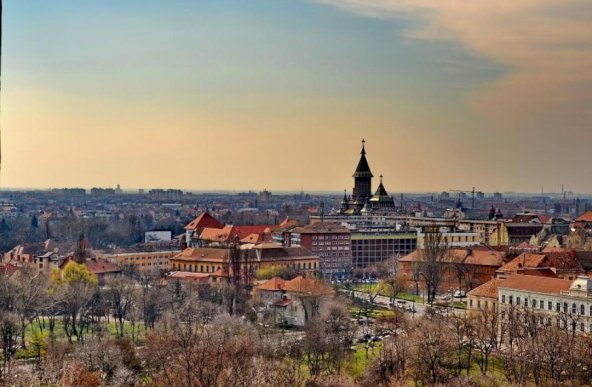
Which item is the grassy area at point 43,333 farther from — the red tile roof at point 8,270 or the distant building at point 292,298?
the red tile roof at point 8,270

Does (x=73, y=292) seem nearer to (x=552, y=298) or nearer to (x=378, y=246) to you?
(x=552, y=298)

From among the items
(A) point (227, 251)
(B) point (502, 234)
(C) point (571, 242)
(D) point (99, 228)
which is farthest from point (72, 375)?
(D) point (99, 228)

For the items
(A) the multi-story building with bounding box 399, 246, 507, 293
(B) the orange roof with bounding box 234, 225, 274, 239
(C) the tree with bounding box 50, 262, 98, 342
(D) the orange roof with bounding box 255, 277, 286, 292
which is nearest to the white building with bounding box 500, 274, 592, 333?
(A) the multi-story building with bounding box 399, 246, 507, 293

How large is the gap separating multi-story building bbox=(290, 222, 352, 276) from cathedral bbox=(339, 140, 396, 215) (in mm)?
20713

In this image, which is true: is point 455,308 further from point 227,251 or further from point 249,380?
point 249,380

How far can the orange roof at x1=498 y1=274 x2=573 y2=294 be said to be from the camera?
1284 inches

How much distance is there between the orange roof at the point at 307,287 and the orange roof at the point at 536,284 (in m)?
8.18

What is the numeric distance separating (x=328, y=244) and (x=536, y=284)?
28.3 m

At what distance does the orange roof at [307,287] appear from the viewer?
38.9 m

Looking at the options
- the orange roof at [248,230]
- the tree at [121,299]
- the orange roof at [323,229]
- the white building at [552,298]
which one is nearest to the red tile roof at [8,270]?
the tree at [121,299]

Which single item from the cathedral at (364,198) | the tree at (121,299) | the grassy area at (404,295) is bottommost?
the grassy area at (404,295)

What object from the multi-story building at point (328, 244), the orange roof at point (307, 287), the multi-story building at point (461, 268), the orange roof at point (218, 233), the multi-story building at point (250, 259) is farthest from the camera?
the orange roof at point (218, 233)

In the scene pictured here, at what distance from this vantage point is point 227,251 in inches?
2072

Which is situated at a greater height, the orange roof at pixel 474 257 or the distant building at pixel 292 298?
the orange roof at pixel 474 257
